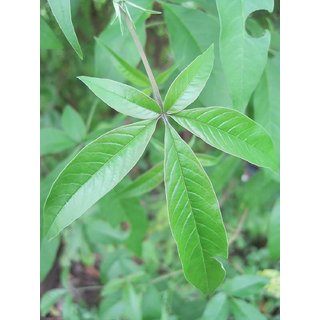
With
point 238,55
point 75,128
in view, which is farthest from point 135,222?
point 238,55

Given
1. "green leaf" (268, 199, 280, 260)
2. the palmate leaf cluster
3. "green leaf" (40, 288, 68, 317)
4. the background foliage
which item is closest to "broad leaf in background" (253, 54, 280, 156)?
the background foliage

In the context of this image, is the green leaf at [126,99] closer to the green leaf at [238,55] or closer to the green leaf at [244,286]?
the green leaf at [238,55]

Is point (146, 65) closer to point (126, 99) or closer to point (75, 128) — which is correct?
point (126, 99)

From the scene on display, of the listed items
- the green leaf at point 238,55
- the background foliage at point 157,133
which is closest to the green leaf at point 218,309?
the background foliage at point 157,133

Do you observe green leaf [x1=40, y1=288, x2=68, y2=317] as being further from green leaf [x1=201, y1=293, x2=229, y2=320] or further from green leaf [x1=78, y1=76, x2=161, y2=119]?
green leaf [x1=78, y1=76, x2=161, y2=119]

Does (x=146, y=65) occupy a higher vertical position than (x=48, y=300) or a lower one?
higher
